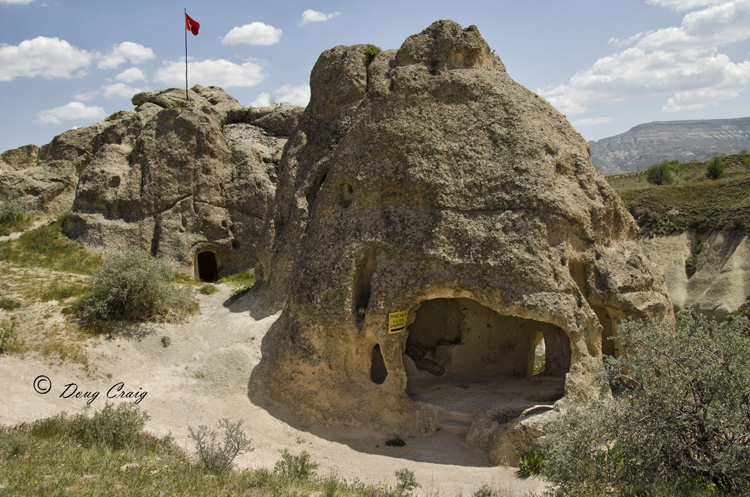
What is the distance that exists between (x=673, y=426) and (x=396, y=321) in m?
5.58

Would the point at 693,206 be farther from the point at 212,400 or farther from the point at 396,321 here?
the point at 212,400

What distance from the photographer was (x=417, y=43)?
1333 cm

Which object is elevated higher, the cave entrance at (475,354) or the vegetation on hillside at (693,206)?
the vegetation on hillside at (693,206)

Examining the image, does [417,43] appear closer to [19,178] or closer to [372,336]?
[372,336]

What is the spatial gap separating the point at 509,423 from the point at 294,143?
10.0 m

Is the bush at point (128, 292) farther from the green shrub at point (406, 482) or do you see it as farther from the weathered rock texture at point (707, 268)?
the weathered rock texture at point (707, 268)

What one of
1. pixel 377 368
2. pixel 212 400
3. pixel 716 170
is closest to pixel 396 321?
pixel 377 368

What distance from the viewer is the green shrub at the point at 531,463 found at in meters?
9.73

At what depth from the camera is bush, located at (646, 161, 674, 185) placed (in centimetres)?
5403

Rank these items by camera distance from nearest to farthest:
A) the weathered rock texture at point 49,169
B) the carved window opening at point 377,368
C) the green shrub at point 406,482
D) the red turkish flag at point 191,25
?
the green shrub at point 406,482, the carved window opening at point 377,368, the weathered rock texture at point 49,169, the red turkish flag at point 191,25

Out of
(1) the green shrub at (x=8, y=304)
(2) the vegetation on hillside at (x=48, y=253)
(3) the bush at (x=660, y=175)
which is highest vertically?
(3) the bush at (x=660, y=175)

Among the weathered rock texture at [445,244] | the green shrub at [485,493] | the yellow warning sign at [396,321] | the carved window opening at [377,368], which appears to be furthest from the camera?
the carved window opening at [377,368]

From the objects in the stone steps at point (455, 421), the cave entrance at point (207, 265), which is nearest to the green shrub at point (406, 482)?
the stone steps at point (455, 421)

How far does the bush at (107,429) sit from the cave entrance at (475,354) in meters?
5.74
